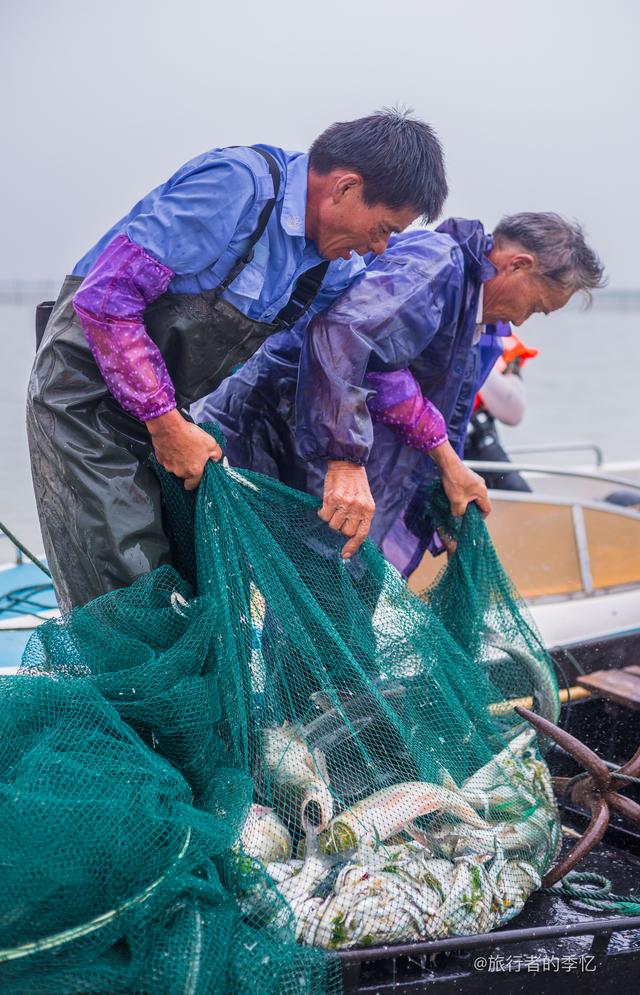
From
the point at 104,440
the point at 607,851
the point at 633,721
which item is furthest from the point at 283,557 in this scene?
the point at 633,721

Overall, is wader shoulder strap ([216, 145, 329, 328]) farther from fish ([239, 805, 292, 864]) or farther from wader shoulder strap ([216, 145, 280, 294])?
fish ([239, 805, 292, 864])

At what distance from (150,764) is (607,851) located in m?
1.62

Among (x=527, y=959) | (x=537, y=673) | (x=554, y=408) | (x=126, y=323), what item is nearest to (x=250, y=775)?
(x=527, y=959)

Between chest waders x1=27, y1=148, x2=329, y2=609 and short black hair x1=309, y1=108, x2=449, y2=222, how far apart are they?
0.17 meters

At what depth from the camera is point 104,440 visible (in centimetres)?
252

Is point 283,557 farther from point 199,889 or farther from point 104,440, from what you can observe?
point 199,889

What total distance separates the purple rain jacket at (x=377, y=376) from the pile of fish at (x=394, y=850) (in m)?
0.89

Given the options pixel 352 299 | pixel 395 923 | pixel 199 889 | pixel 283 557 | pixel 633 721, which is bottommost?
pixel 633 721

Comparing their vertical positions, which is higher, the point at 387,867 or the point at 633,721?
the point at 387,867

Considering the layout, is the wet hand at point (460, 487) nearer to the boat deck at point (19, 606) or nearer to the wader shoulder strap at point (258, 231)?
the wader shoulder strap at point (258, 231)

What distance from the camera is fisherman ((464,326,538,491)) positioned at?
538 centimetres

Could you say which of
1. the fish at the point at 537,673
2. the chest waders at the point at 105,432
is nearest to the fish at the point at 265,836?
the chest waders at the point at 105,432

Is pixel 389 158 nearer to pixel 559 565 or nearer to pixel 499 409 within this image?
pixel 499 409

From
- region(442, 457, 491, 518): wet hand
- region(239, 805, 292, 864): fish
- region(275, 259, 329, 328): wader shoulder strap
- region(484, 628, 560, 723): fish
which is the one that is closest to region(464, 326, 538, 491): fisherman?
region(442, 457, 491, 518): wet hand
